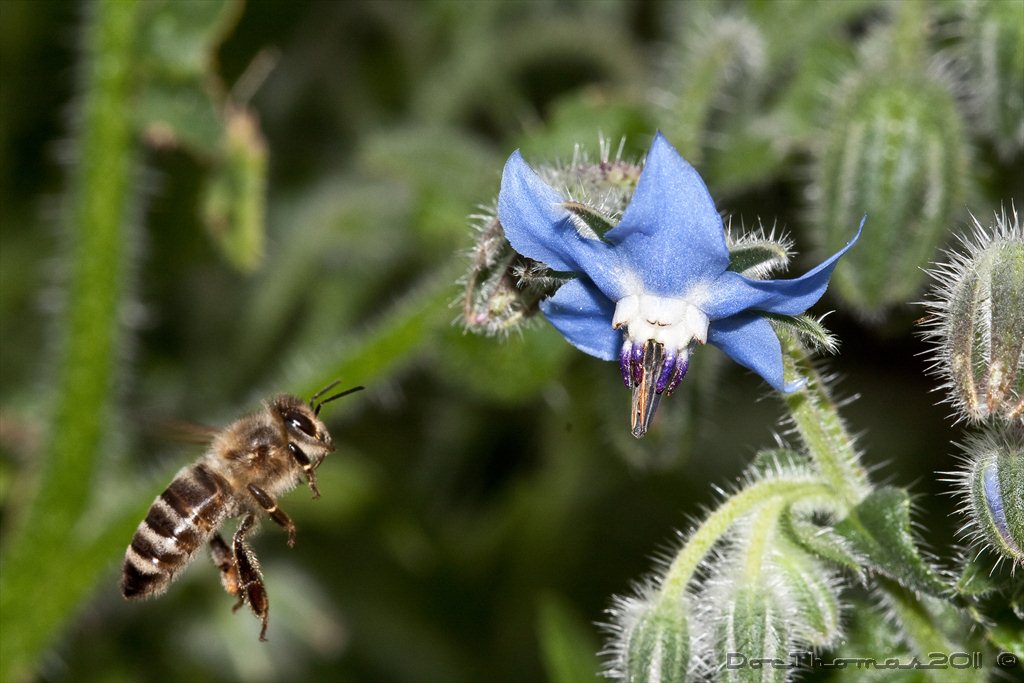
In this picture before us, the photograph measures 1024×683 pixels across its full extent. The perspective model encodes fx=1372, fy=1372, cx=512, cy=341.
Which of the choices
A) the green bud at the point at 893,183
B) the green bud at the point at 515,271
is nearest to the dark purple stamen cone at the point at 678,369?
the green bud at the point at 515,271

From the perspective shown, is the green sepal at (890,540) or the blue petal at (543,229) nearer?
the blue petal at (543,229)

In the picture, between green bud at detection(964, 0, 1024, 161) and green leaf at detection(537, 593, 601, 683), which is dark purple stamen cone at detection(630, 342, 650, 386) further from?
green bud at detection(964, 0, 1024, 161)

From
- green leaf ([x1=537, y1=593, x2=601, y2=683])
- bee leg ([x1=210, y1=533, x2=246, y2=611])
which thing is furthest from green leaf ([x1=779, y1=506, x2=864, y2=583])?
bee leg ([x1=210, y1=533, x2=246, y2=611])

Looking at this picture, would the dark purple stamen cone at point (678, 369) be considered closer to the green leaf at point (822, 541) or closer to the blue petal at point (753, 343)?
the blue petal at point (753, 343)

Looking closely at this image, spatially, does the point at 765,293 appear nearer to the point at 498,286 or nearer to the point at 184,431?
A: the point at 498,286

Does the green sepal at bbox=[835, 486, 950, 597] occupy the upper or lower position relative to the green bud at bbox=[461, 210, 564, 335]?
lower
